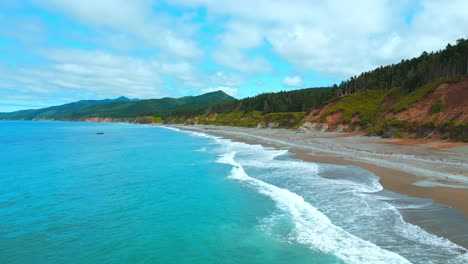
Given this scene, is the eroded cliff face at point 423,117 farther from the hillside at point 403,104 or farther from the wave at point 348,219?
the wave at point 348,219

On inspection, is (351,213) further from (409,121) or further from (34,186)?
(409,121)

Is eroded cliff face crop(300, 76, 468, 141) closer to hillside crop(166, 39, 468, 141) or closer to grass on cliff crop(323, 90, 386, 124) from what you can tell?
hillside crop(166, 39, 468, 141)

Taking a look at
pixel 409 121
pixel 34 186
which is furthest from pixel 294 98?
pixel 34 186

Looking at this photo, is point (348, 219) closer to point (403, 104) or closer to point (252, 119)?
point (403, 104)

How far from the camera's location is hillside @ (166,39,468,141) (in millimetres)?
43938

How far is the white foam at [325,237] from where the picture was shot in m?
9.27

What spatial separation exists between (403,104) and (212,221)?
54557 mm

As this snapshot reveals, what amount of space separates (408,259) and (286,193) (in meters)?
8.73

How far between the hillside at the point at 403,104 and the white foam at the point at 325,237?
3367 centimetres

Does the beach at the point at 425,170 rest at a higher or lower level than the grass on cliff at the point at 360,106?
lower

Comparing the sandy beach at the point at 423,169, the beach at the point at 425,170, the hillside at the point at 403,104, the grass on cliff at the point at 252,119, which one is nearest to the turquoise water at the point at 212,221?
the beach at the point at 425,170

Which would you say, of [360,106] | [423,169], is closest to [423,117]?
[360,106]

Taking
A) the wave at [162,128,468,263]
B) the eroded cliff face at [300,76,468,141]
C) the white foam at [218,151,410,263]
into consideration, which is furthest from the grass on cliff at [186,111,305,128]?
the white foam at [218,151,410,263]

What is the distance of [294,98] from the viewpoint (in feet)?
406
